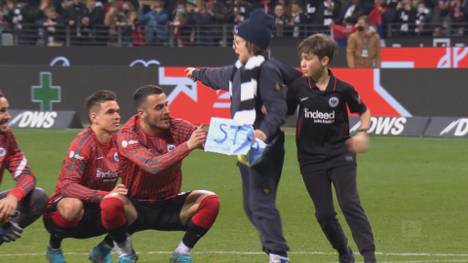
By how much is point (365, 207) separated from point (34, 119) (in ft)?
44.9

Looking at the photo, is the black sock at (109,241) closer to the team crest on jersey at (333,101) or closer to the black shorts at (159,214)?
the black shorts at (159,214)

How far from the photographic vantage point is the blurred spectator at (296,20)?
3059 centimetres

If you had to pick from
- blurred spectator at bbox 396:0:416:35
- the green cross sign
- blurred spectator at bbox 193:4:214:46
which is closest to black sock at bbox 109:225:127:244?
the green cross sign

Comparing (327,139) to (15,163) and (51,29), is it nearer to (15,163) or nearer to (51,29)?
(15,163)

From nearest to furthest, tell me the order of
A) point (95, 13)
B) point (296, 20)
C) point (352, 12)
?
point (352, 12), point (296, 20), point (95, 13)

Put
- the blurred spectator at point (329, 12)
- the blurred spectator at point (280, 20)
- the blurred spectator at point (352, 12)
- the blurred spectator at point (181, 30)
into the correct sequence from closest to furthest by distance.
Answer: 1. the blurred spectator at point (352, 12)
2. the blurred spectator at point (329, 12)
3. the blurred spectator at point (280, 20)
4. the blurred spectator at point (181, 30)

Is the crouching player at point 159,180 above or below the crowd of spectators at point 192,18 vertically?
above

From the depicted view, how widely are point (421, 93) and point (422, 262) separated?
14153 mm

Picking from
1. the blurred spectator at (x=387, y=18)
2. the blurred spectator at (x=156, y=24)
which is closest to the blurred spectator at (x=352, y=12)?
the blurred spectator at (x=387, y=18)

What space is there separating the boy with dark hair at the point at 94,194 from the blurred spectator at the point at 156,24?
2146cm

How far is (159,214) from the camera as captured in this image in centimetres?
1047

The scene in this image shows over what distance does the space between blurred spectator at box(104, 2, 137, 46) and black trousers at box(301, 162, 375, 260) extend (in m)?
22.5

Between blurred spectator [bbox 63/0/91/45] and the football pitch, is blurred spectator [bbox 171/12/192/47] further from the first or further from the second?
the football pitch

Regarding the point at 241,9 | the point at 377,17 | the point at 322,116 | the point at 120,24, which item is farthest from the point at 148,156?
the point at 120,24
